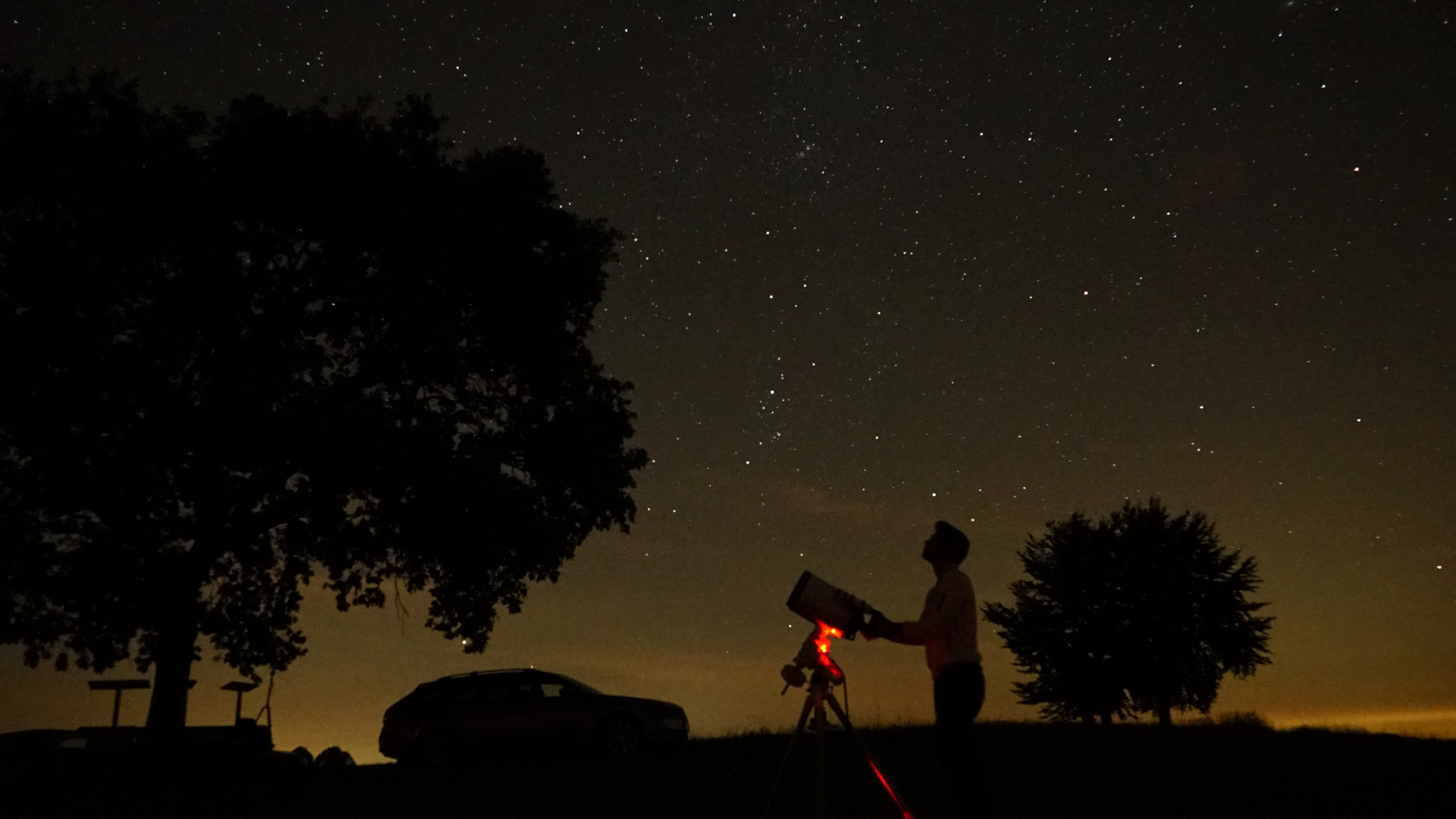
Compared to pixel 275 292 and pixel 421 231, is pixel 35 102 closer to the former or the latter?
pixel 275 292

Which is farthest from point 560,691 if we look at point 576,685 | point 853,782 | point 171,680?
point 853,782

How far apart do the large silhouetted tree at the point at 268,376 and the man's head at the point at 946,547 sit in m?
14.5

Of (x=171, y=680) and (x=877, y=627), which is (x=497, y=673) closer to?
(x=171, y=680)

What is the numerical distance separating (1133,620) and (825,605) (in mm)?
40609

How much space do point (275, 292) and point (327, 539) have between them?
5.01 m

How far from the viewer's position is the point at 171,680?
885 inches

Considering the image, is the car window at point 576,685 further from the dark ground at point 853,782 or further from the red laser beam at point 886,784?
the red laser beam at point 886,784

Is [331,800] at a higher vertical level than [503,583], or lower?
lower

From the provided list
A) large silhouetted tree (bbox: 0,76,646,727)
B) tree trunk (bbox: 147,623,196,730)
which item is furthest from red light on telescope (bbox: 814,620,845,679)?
tree trunk (bbox: 147,623,196,730)

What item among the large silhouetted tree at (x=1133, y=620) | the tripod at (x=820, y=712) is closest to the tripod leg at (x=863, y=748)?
the tripod at (x=820, y=712)

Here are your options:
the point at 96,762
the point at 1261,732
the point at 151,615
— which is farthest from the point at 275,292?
the point at 1261,732

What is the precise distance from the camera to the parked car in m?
21.1

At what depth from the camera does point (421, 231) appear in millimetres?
23047

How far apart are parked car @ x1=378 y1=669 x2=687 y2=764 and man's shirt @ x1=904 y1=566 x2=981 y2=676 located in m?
14.6
